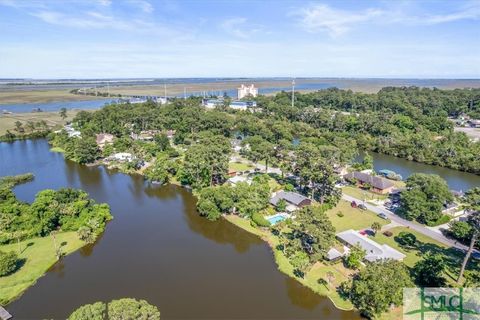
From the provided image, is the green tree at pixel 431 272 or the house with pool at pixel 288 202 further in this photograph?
the house with pool at pixel 288 202

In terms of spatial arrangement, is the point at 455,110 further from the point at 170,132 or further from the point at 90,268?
the point at 90,268

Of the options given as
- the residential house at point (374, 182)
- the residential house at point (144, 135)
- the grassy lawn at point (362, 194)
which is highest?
the residential house at point (144, 135)

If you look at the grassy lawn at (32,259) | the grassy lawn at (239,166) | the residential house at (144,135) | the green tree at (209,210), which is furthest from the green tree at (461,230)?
the residential house at (144,135)

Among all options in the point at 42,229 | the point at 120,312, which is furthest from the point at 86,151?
the point at 120,312

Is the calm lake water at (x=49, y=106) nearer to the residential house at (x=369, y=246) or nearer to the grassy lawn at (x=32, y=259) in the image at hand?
the grassy lawn at (x=32, y=259)

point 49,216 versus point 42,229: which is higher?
point 49,216

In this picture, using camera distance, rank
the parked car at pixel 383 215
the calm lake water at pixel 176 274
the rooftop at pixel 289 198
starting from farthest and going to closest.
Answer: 1. the rooftop at pixel 289 198
2. the parked car at pixel 383 215
3. the calm lake water at pixel 176 274

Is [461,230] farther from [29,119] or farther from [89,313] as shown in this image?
[29,119]

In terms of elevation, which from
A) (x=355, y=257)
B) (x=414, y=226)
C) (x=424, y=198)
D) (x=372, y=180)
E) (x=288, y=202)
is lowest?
(x=414, y=226)
